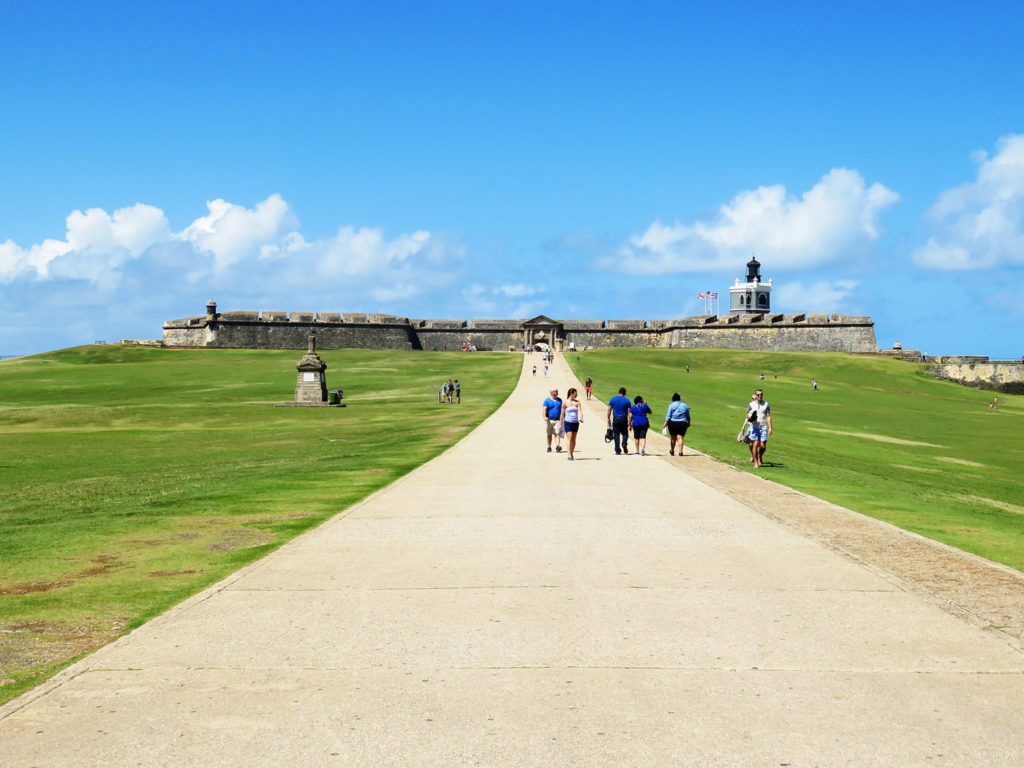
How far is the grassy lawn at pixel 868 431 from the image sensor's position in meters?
15.7

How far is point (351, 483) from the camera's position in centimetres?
1661

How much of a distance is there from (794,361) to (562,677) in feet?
252

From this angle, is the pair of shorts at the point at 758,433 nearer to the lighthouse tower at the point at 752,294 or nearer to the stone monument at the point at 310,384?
the stone monument at the point at 310,384

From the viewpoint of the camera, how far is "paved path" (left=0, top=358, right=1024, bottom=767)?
4.90 meters

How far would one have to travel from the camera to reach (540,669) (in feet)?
20.0

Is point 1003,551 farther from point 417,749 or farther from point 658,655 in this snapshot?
→ point 417,749

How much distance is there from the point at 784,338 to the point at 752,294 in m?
34.7

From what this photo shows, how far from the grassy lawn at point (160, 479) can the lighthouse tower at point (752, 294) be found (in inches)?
3052

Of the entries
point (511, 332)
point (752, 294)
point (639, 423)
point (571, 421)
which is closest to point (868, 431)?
point (639, 423)

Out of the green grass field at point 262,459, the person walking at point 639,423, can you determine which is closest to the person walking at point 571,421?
the person walking at point 639,423

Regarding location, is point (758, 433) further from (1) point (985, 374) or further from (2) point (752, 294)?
(2) point (752, 294)

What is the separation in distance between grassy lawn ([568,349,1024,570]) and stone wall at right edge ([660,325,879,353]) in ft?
24.2

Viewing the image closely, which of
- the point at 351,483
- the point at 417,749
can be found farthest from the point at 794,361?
the point at 417,749

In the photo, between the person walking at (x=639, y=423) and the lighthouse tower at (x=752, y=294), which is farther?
the lighthouse tower at (x=752, y=294)
